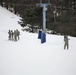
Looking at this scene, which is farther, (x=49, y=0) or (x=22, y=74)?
(x=49, y=0)

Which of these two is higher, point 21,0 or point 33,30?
point 21,0

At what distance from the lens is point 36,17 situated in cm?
4366

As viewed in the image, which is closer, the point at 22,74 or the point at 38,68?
the point at 22,74

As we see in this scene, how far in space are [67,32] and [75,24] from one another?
2.00 meters

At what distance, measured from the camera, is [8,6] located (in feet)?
245

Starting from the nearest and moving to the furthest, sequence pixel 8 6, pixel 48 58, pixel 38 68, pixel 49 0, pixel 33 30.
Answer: pixel 38 68 → pixel 48 58 → pixel 33 30 → pixel 49 0 → pixel 8 6

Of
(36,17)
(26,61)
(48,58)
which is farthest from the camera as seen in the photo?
(36,17)

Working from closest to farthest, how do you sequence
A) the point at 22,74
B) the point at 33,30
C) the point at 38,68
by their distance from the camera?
1. the point at 22,74
2. the point at 38,68
3. the point at 33,30

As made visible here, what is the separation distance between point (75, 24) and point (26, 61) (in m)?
29.1

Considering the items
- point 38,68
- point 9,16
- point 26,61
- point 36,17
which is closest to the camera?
point 38,68

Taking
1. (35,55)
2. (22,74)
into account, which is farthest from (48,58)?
(22,74)

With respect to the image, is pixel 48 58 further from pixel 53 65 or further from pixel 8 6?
pixel 8 6

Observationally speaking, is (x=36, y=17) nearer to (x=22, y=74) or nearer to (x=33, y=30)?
(x=33, y=30)

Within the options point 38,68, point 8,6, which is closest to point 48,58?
point 38,68
